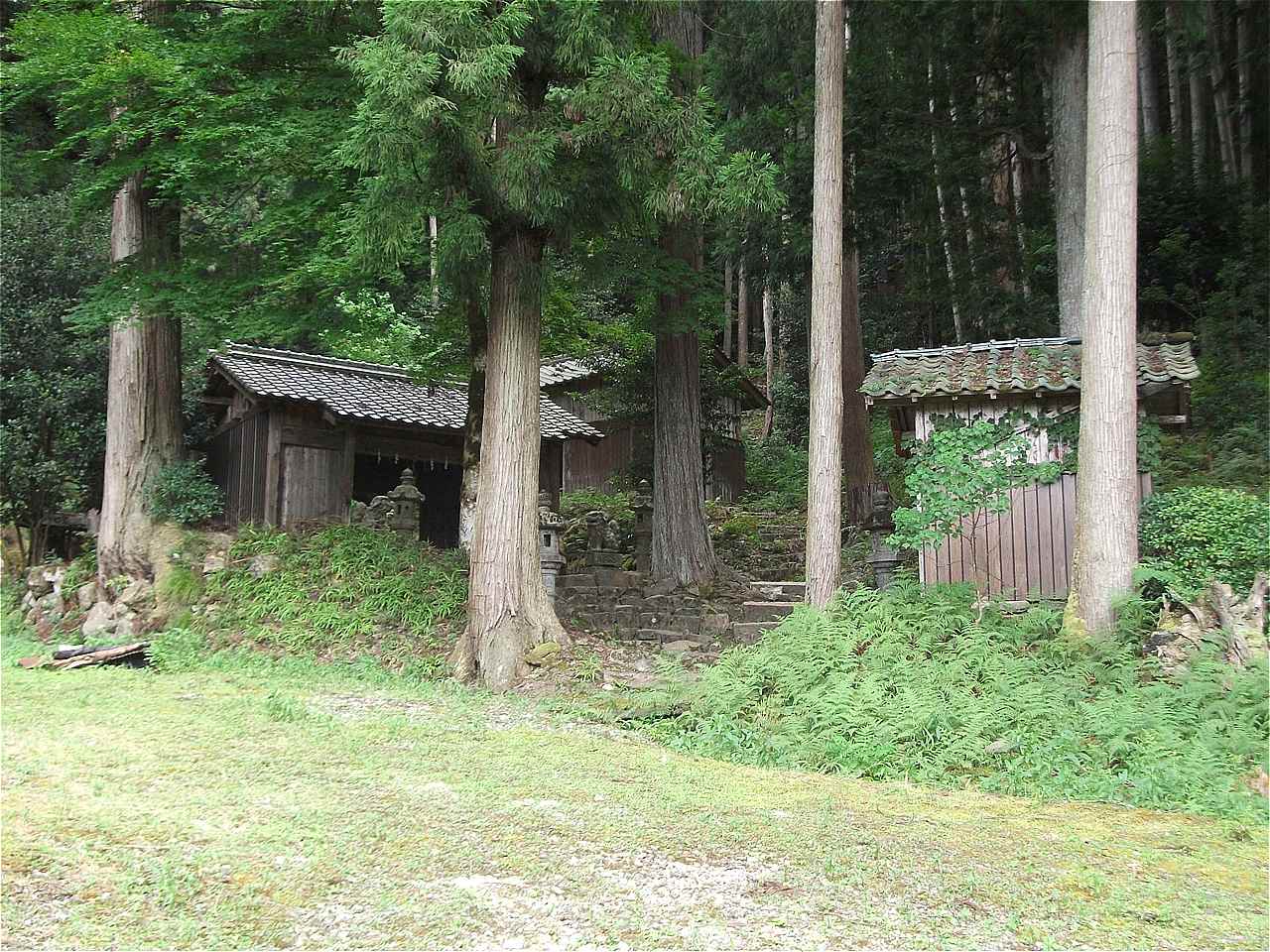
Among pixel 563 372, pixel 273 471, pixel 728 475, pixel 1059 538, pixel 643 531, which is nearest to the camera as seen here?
pixel 1059 538

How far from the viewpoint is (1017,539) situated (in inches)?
365

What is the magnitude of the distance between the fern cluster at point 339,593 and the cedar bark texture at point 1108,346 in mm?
6695

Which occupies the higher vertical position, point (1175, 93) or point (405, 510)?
point (1175, 93)

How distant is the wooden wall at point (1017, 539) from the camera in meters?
9.12

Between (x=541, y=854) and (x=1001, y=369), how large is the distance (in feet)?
23.3

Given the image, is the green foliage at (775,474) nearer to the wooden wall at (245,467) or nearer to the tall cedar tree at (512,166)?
the wooden wall at (245,467)

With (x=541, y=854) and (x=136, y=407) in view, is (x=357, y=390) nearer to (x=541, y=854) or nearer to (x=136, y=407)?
(x=136, y=407)

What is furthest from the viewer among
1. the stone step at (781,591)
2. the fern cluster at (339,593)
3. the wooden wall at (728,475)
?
the wooden wall at (728,475)

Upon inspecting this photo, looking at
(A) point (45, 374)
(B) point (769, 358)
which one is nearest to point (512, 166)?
(A) point (45, 374)

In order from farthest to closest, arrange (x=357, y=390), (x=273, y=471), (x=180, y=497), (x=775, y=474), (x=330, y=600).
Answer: (x=775, y=474) → (x=357, y=390) → (x=273, y=471) → (x=180, y=497) → (x=330, y=600)

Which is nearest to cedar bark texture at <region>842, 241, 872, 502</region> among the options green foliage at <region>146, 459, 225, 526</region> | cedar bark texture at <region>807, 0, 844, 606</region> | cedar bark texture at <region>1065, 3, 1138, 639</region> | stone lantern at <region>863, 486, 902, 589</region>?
stone lantern at <region>863, 486, 902, 589</region>

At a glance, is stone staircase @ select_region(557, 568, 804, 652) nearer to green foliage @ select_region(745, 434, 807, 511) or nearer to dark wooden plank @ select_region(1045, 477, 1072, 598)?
dark wooden plank @ select_region(1045, 477, 1072, 598)

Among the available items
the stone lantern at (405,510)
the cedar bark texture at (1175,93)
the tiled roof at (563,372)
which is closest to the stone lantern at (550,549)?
the stone lantern at (405,510)

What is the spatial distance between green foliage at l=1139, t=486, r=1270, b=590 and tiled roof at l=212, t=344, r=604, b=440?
10.1 meters
